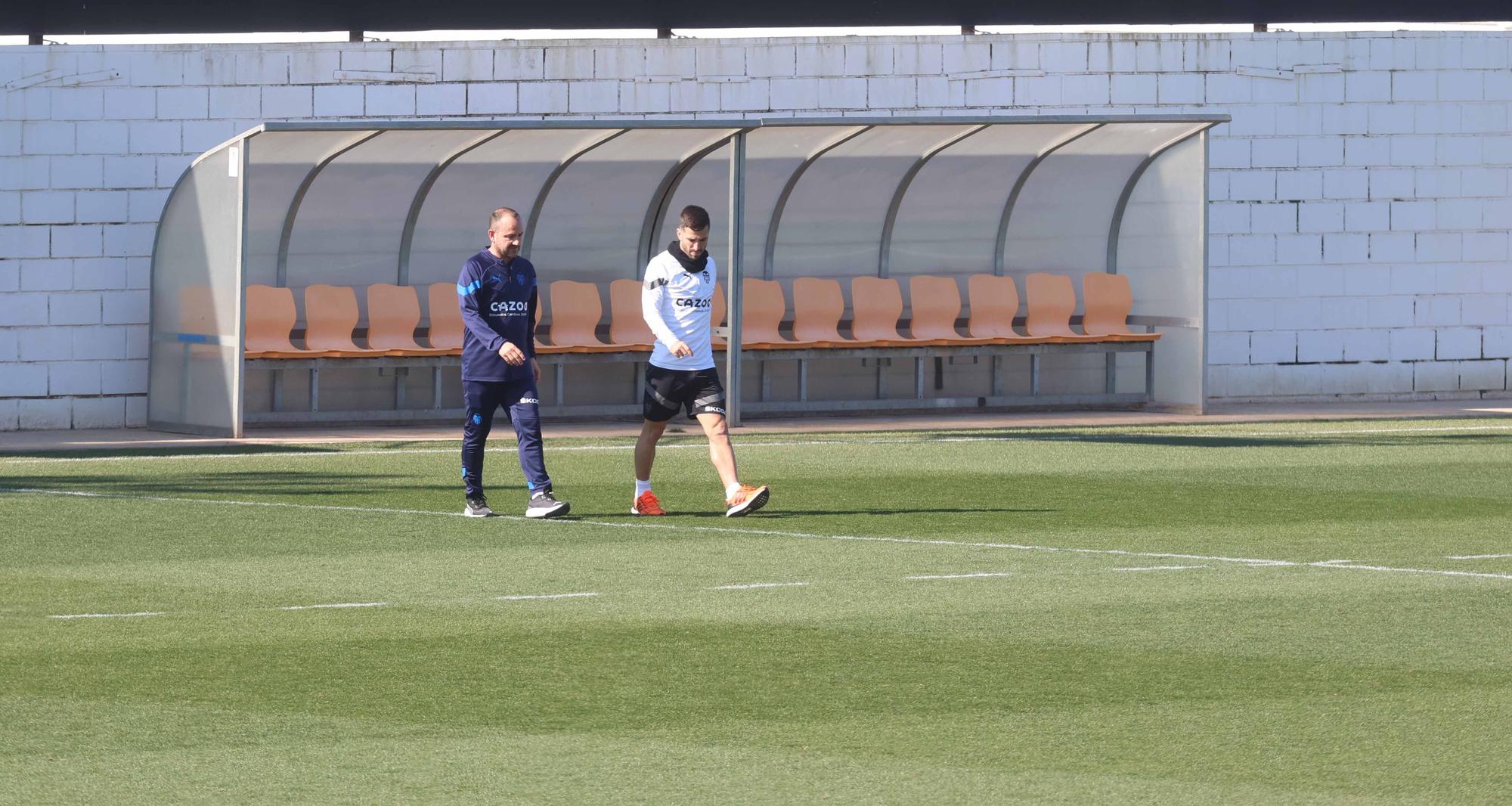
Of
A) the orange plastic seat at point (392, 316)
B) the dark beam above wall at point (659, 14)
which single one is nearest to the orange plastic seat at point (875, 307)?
the dark beam above wall at point (659, 14)

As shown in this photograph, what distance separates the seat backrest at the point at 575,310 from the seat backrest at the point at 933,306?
9.22ft

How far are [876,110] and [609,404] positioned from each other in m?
3.47

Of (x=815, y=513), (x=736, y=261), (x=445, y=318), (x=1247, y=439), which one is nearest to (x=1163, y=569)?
(x=815, y=513)

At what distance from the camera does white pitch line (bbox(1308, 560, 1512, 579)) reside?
845 cm

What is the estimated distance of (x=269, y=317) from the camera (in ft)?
54.2

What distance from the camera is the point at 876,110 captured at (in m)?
18.2

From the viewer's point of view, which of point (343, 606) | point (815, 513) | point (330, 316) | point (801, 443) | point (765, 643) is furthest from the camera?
point (330, 316)

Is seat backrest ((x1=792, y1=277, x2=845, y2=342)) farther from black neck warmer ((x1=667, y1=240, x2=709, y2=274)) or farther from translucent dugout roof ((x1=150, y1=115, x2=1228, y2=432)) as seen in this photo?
black neck warmer ((x1=667, y1=240, x2=709, y2=274))

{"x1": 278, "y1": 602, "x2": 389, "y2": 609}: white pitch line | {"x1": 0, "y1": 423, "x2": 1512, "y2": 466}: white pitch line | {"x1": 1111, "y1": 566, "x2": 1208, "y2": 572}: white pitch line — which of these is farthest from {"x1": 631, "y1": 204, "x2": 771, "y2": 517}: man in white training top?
{"x1": 0, "y1": 423, "x2": 1512, "y2": 466}: white pitch line

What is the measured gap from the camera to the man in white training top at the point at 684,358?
10.5 m

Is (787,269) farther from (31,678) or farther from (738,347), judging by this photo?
(31,678)

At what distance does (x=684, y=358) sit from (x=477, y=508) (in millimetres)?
1262

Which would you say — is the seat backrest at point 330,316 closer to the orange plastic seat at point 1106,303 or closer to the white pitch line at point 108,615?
the orange plastic seat at point 1106,303

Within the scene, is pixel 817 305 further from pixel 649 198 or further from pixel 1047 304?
pixel 1047 304
